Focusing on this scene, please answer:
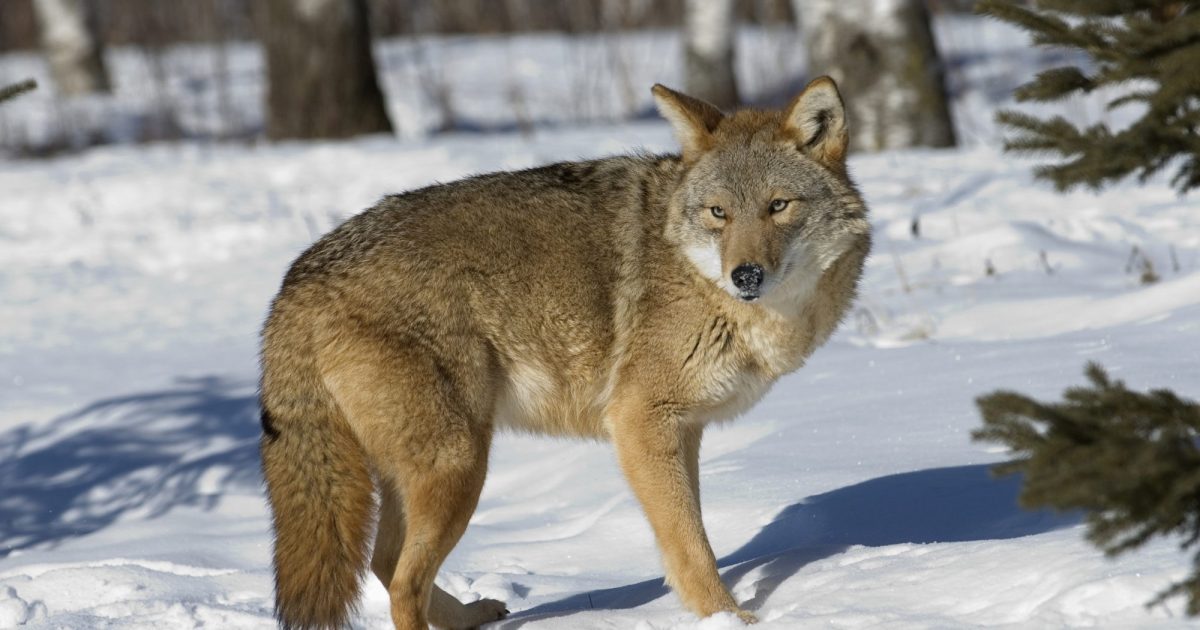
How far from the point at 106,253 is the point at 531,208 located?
6.94m

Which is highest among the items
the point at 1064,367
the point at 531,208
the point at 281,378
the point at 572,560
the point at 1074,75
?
the point at 1074,75

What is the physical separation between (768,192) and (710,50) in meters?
11.8

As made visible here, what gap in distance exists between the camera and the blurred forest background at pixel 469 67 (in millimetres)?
11391

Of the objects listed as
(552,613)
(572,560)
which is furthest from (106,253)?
(552,613)

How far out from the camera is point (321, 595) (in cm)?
381

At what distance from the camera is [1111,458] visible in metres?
2.38

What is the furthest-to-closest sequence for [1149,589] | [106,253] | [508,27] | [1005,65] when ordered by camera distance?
[508,27] → [1005,65] → [106,253] → [1149,589]

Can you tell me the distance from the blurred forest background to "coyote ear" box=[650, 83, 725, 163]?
272 inches

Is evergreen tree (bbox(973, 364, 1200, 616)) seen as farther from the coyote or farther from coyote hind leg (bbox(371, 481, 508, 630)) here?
coyote hind leg (bbox(371, 481, 508, 630))

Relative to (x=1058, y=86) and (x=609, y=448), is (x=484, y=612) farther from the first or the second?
(x=1058, y=86)

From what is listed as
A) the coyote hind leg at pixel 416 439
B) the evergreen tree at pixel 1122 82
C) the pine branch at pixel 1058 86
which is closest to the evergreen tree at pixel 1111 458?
the evergreen tree at pixel 1122 82

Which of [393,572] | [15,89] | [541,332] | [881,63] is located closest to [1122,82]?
[541,332]

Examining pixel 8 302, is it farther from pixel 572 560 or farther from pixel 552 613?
pixel 552 613

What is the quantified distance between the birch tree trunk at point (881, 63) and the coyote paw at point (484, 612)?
7780 millimetres
